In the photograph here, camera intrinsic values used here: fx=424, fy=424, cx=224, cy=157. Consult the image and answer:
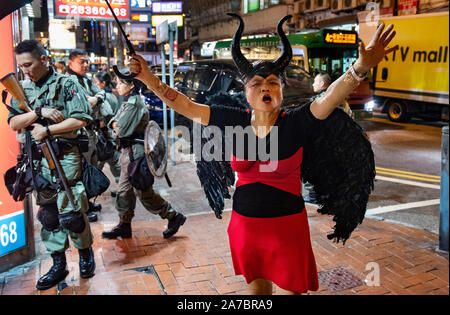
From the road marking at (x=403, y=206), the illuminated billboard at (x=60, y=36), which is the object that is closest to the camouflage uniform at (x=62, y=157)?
the road marking at (x=403, y=206)

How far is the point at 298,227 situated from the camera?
235 centimetres

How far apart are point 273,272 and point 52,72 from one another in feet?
8.94

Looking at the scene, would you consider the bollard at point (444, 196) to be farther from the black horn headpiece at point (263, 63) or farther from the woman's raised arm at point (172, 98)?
the woman's raised arm at point (172, 98)

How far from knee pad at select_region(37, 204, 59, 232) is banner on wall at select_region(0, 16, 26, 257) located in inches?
16.4

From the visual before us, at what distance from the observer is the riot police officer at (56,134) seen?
359 cm

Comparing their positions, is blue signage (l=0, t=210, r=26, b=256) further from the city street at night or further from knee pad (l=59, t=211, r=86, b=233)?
knee pad (l=59, t=211, r=86, b=233)

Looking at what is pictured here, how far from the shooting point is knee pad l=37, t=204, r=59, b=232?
3799 millimetres

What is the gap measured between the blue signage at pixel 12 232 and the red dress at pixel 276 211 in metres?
2.61

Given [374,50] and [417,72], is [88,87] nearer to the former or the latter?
[374,50]

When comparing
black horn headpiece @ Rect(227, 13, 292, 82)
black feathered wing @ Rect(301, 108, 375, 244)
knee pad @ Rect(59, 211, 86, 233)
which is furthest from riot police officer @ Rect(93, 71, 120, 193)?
black feathered wing @ Rect(301, 108, 375, 244)

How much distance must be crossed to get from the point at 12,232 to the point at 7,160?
69cm
